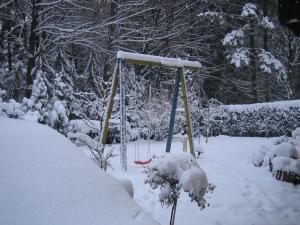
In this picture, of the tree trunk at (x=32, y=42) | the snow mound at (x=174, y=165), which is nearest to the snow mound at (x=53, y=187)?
the snow mound at (x=174, y=165)

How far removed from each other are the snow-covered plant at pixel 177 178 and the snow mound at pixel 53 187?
32.9 inches

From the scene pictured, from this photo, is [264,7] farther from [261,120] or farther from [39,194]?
[39,194]

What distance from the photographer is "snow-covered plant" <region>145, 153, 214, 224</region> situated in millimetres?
2889

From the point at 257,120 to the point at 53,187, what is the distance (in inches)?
556

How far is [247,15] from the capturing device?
17406 mm

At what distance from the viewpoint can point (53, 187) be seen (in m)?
1.89

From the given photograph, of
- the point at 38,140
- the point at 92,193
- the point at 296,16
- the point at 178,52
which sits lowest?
the point at 92,193

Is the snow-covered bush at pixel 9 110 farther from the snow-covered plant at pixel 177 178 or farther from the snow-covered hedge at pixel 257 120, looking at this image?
the snow-covered hedge at pixel 257 120

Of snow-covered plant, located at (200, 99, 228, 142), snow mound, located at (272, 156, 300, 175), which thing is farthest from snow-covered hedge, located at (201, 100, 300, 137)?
snow mound, located at (272, 156, 300, 175)

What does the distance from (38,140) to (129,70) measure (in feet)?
39.2

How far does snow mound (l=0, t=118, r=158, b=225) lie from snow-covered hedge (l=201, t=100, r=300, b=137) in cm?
1180

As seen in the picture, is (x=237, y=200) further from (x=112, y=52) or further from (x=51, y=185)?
(x=112, y=52)

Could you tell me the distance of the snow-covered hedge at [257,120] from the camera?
536 inches

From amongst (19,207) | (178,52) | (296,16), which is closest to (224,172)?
(296,16)
